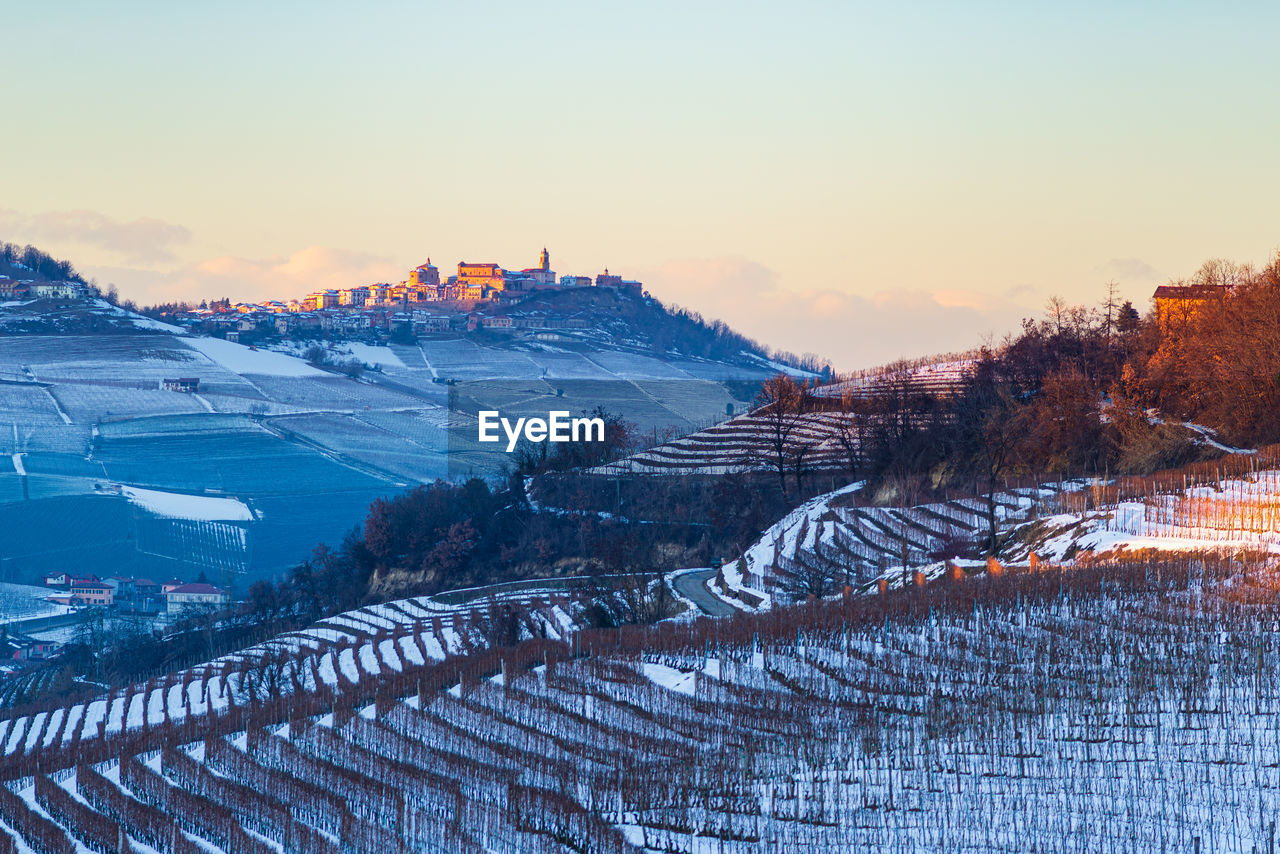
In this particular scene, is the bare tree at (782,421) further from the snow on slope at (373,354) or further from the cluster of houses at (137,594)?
the snow on slope at (373,354)

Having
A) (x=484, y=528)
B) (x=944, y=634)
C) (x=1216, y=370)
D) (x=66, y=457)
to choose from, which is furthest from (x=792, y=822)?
(x=66, y=457)

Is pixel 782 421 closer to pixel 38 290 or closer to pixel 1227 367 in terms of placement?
pixel 1227 367

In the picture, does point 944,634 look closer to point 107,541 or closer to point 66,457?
point 107,541

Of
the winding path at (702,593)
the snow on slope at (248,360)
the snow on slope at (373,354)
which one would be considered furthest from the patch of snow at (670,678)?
the snow on slope at (373,354)

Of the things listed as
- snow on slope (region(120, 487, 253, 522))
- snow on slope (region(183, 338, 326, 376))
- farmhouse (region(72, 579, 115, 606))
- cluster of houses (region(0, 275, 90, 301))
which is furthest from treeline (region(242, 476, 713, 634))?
cluster of houses (region(0, 275, 90, 301))

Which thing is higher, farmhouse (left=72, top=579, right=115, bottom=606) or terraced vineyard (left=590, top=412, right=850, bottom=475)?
terraced vineyard (left=590, top=412, right=850, bottom=475)

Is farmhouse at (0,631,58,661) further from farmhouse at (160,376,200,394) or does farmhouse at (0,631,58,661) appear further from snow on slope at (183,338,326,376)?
snow on slope at (183,338,326,376)
